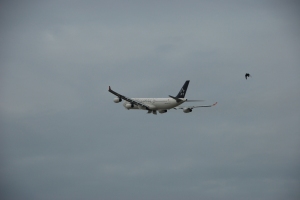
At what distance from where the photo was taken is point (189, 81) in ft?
374

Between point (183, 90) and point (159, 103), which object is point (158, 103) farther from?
point (183, 90)

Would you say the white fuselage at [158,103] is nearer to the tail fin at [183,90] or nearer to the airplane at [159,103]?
the airplane at [159,103]

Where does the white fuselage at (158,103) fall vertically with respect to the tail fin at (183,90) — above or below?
below

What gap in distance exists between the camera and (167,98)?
372ft

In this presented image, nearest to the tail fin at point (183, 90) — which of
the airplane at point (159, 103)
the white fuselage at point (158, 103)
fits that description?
the airplane at point (159, 103)

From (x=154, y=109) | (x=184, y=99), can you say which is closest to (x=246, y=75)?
(x=184, y=99)

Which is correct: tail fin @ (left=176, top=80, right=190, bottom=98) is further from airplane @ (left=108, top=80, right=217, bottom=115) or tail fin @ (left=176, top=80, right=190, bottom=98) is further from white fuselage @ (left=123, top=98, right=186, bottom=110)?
white fuselage @ (left=123, top=98, right=186, bottom=110)

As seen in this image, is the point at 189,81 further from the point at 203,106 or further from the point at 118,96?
the point at 118,96

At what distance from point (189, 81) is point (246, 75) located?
75.2 feet

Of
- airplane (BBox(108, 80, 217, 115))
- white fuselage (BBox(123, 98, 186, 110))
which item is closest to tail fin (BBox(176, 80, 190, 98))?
airplane (BBox(108, 80, 217, 115))

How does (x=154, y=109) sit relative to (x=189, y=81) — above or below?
below

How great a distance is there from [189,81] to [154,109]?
12.5m

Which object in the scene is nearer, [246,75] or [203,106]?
[246,75]

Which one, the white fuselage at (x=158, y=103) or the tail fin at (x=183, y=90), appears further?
the tail fin at (x=183, y=90)
